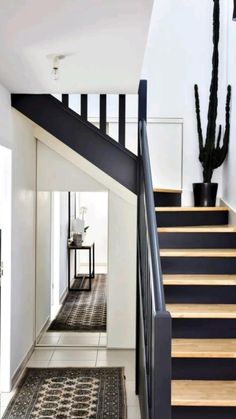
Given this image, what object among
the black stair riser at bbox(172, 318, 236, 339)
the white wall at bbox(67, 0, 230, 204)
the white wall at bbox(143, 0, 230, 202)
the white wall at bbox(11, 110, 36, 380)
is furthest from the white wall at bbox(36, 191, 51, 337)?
the black stair riser at bbox(172, 318, 236, 339)

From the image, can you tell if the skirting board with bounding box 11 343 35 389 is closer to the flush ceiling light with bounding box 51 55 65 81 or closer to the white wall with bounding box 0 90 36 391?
the white wall with bounding box 0 90 36 391

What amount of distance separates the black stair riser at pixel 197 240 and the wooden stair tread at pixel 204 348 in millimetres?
937

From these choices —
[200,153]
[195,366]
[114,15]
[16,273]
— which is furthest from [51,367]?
[114,15]

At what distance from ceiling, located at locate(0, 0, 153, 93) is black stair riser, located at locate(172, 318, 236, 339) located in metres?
1.64

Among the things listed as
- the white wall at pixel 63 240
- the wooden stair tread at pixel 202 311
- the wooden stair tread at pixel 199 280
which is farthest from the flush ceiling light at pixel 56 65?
the white wall at pixel 63 240

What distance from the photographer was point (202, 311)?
2.94m

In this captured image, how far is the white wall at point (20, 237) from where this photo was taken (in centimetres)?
392

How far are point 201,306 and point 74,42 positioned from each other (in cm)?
181

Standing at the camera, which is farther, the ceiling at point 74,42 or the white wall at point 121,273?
the white wall at point 121,273

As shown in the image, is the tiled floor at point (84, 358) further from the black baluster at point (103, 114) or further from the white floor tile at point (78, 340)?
the black baluster at point (103, 114)

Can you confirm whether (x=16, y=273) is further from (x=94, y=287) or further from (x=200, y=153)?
(x=94, y=287)

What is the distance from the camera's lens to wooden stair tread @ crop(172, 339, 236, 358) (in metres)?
2.68

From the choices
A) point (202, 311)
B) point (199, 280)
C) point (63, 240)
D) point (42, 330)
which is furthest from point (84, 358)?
point (63, 240)

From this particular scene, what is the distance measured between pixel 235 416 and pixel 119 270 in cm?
279
